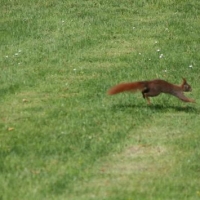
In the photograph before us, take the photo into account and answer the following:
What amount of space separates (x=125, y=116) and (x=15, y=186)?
2.47 meters

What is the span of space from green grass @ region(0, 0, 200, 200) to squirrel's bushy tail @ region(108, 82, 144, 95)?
351mm

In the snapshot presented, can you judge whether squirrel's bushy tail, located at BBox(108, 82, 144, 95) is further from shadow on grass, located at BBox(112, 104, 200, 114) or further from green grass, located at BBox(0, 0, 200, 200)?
shadow on grass, located at BBox(112, 104, 200, 114)

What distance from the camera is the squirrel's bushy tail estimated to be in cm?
935

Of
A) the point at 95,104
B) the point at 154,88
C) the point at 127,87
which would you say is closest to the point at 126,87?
the point at 127,87

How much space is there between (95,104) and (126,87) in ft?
2.50

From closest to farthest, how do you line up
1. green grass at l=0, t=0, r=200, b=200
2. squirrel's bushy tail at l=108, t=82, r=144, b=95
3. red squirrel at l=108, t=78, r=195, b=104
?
green grass at l=0, t=0, r=200, b=200 < squirrel's bushy tail at l=108, t=82, r=144, b=95 < red squirrel at l=108, t=78, r=195, b=104

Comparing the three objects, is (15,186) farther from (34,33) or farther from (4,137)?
(34,33)

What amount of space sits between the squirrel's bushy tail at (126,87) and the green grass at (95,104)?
1.15 feet

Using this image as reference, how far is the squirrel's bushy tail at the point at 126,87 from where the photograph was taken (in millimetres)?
9347

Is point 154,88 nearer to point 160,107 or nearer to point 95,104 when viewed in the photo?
point 160,107

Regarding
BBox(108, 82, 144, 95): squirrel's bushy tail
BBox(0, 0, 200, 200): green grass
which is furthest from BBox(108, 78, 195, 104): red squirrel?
BBox(0, 0, 200, 200): green grass

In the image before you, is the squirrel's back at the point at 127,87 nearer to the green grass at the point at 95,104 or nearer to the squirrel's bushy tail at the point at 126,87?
the squirrel's bushy tail at the point at 126,87

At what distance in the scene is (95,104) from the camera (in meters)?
10.1

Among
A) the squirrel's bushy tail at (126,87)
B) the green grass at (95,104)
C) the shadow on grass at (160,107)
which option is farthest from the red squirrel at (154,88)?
the green grass at (95,104)
